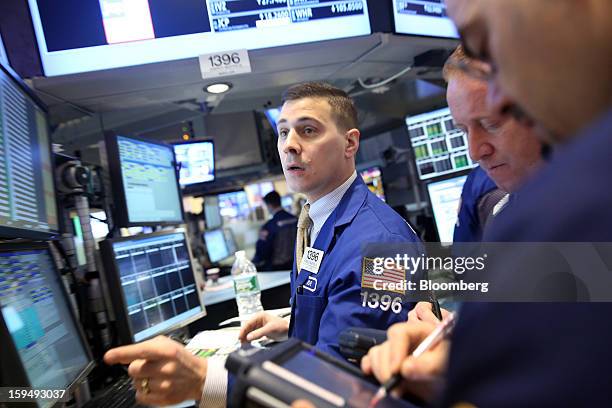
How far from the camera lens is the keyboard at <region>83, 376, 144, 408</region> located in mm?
1220

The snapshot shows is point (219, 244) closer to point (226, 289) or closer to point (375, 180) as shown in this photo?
point (375, 180)

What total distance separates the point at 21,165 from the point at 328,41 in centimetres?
126

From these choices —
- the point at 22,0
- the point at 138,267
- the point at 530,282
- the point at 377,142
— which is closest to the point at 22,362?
the point at 138,267

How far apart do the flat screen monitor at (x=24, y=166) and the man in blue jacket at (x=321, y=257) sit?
0.43 metres

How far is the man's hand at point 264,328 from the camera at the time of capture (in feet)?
4.31

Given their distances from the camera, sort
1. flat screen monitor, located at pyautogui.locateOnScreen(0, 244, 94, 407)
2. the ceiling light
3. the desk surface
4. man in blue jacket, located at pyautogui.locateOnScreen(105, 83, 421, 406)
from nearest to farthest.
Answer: flat screen monitor, located at pyautogui.locateOnScreen(0, 244, 94, 407)
man in blue jacket, located at pyautogui.locateOnScreen(105, 83, 421, 406)
the ceiling light
the desk surface

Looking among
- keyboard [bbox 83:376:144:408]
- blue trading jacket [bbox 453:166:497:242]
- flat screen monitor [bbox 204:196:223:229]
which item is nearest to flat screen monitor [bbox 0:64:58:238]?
keyboard [bbox 83:376:144:408]

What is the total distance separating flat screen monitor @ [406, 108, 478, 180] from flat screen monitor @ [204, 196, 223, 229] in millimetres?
3272

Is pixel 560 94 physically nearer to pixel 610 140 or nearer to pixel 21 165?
pixel 610 140

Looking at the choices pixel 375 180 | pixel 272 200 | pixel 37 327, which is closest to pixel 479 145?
pixel 37 327

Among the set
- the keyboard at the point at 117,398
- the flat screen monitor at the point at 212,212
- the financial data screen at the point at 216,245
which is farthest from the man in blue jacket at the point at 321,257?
the flat screen monitor at the point at 212,212

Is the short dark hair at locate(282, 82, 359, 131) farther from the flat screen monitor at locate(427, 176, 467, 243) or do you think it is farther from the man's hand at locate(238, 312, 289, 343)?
the flat screen monitor at locate(427, 176, 467, 243)

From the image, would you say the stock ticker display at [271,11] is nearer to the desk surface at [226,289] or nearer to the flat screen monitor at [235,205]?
the desk surface at [226,289]

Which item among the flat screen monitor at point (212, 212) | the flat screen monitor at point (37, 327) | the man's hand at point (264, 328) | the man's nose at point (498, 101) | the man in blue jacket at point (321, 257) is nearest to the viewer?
the man's nose at point (498, 101)
